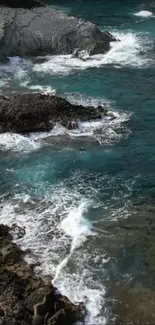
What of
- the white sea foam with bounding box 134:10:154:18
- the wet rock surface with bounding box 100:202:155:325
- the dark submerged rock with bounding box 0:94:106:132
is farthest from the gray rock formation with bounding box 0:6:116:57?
the wet rock surface with bounding box 100:202:155:325

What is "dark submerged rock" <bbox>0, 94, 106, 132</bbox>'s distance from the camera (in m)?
30.6

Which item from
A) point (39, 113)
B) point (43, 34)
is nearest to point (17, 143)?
point (39, 113)

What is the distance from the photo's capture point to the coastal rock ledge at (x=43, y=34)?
142 feet

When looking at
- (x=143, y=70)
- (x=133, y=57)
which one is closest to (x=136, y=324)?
(x=143, y=70)

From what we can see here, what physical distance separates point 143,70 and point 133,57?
3.64 metres

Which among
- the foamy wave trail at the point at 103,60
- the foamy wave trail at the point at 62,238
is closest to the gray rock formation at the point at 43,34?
the foamy wave trail at the point at 103,60

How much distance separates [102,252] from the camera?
20.9 metres

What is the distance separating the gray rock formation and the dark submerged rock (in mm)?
12676

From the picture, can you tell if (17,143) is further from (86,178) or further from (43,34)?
(43,34)

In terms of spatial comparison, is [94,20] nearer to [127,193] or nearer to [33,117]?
[33,117]

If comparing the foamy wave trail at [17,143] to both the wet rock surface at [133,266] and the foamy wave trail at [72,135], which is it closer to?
the foamy wave trail at [72,135]

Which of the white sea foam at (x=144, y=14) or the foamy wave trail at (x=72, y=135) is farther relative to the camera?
the white sea foam at (x=144, y=14)

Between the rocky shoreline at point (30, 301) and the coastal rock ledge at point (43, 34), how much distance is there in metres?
27.9

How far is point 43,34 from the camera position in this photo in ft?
145
